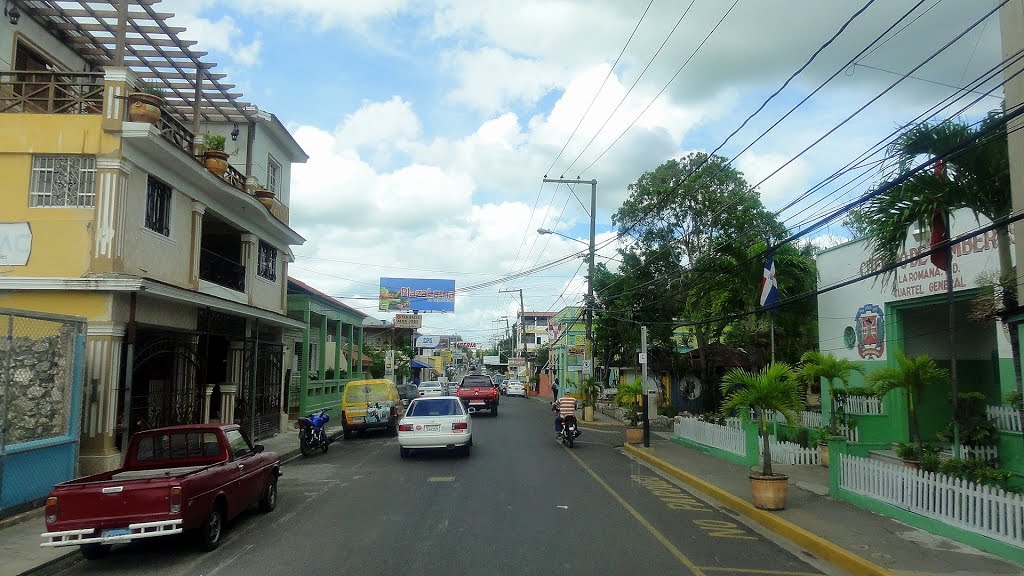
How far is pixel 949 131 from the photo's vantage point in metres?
10.7

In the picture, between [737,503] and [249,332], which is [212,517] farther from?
[249,332]

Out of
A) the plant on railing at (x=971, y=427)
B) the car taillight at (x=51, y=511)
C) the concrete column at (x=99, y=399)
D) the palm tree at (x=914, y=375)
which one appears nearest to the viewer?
the car taillight at (x=51, y=511)

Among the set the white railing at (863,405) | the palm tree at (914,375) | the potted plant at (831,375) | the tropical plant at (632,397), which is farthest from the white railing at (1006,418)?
the tropical plant at (632,397)

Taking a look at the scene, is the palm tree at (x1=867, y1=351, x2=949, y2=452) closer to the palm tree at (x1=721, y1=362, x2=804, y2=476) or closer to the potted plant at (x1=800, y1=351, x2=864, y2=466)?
the potted plant at (x1=800, y1=351, x2=864, y2=466)

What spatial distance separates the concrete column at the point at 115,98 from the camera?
13.4m

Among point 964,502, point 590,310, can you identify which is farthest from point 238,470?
point 590,310

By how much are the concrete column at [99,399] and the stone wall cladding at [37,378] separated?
4.84ft

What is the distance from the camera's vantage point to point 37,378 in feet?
36.4

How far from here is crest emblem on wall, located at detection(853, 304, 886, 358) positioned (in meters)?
16.8

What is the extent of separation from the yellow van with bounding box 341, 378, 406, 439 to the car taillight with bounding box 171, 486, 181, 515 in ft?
53.1

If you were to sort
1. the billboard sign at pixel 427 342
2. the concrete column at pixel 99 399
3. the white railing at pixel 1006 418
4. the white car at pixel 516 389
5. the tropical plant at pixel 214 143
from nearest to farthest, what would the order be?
the white railing at pixel 1006 418 < the concrete column at pixel 99 399 < the tropical plant at pixel 214 143 < the white car at pixel 516 389 < the billboard sign at pixel 427 342

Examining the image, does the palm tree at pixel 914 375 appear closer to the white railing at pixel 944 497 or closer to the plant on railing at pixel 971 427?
the plant on railing at pixel 971 427

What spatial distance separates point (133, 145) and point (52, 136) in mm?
1378

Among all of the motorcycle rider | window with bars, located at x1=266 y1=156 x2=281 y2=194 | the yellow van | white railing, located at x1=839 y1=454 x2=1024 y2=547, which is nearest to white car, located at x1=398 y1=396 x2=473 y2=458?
the motorcycle rider
